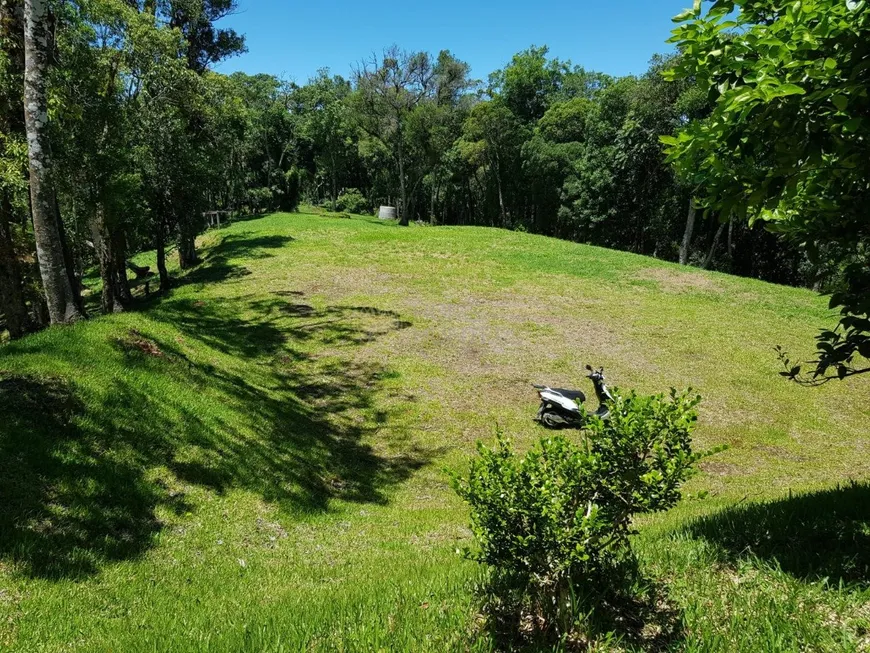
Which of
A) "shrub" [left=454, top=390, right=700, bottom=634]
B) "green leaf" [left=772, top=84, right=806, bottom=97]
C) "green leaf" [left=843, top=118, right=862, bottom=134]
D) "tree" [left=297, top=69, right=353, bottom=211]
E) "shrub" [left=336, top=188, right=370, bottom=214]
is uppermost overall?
"tree" [left=297, top=69, right=353, bottom=211]

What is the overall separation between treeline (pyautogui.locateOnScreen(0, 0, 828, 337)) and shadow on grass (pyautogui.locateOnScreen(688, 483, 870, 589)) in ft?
6.58

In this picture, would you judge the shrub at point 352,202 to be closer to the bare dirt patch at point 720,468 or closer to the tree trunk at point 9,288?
the tree trunk at point 9,288

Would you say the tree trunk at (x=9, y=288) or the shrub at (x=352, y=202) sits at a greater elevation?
the shrub at (x=352, y=202)

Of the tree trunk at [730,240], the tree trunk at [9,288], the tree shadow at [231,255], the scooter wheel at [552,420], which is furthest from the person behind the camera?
the tree trunk at [730,240]

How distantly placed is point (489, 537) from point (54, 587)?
13.0 ft

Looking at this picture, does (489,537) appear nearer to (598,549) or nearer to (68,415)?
(598,549)

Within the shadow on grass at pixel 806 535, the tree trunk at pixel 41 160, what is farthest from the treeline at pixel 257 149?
the shadow on grass at pixel 806 535

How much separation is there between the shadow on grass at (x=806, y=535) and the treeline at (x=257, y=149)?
6.58 ft

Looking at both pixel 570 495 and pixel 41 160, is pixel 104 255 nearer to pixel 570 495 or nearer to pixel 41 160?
pixel 41 160

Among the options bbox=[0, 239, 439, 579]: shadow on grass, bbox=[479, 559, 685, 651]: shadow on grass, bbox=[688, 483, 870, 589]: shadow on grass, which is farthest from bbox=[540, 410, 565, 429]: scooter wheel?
bbox=[479, 559, 685, 651]: shadow on grass

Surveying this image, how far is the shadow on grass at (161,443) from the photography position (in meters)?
5.30

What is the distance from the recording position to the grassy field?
3.24 m

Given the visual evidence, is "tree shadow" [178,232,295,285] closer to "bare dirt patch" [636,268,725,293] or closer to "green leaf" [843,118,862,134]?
"bare dirt patch" [636,268,725,293]

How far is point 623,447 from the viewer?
2.84 meters
